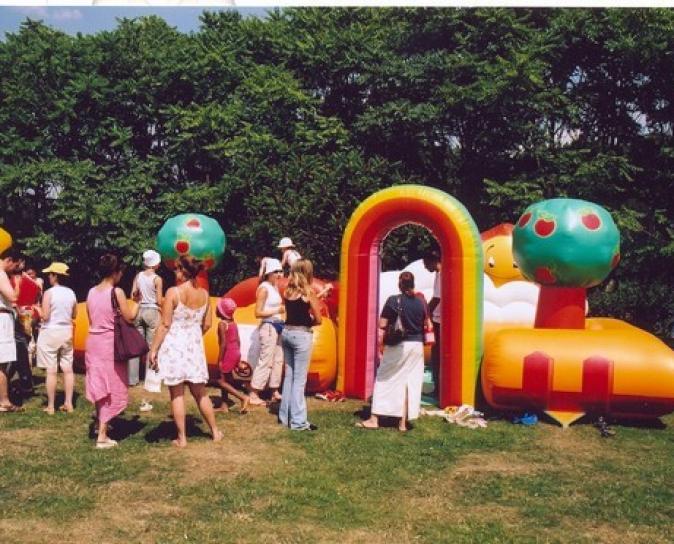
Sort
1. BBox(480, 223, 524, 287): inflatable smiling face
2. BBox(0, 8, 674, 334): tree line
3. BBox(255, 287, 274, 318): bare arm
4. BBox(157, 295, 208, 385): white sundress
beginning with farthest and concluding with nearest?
BBox(0, 8, 674, 334): tree line, BBox(480, 223, 524, 287): inflatable smiling face, BBox(255, 287, 274, 318): bare arm, BBox(157, 295, 208, 385): white sundress

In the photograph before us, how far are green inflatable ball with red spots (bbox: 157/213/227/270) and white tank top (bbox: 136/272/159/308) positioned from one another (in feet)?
6.60

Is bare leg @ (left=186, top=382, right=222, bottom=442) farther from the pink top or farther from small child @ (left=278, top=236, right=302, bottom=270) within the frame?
small child @ (left=278, top=236, right=302, bottom=270)

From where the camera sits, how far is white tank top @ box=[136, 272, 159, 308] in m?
8.98

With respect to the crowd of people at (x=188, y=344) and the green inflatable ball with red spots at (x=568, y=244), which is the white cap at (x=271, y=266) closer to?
the crowd of people at (x=188, y=344)

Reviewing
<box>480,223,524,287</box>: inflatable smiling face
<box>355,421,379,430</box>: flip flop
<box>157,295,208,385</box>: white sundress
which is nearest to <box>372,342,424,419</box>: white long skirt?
<box>355,421,379,430</box>: flip flop

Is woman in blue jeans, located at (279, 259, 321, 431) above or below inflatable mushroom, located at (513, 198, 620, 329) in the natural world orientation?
below

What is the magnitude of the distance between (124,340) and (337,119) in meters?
13.9

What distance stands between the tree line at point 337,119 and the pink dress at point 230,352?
798cm

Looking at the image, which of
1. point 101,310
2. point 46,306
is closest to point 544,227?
point 101,310

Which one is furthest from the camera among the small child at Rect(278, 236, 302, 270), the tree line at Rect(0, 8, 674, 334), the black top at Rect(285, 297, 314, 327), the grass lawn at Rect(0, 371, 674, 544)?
the tree line at Rect(0, 8, 674, 334)

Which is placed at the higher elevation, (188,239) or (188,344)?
(188,239)

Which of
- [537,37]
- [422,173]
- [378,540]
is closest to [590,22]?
[537,37]

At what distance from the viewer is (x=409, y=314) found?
7.14 m

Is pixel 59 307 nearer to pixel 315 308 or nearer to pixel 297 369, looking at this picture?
pixel 297 369
